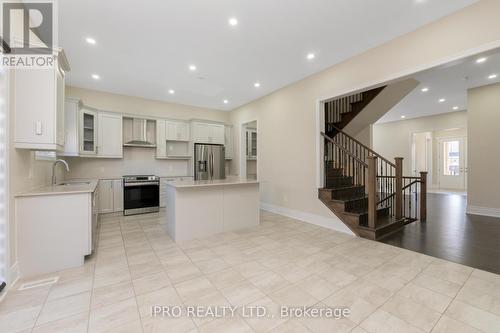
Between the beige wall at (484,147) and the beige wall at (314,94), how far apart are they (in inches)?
159

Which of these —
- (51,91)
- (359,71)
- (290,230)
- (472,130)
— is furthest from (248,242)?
(472,130)

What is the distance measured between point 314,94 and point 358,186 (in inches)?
87.2

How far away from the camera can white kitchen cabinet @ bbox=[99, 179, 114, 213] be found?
4.90 metres

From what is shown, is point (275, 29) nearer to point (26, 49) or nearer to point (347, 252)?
point (26, 49)

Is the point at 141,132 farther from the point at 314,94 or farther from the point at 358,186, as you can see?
the point at 358,186

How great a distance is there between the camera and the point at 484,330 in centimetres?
149

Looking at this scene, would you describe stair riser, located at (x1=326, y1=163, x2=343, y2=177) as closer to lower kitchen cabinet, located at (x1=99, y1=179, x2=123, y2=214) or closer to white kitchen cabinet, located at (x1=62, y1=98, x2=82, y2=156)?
lower kitchen cabinet, located at (x1=99, y1=179, x2=123, y2=214)

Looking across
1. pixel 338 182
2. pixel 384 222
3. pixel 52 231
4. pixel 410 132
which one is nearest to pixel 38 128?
pixel 52 231

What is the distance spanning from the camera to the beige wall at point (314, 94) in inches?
91.8

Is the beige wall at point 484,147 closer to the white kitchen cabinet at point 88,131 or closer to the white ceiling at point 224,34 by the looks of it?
the white ceiling at point 224,34

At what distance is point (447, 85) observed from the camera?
489 cm

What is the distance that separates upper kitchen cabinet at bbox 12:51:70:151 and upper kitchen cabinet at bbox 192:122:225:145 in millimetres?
3712

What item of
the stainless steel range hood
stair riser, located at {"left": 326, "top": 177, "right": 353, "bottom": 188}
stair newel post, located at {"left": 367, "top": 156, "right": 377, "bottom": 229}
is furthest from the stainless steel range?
stair newel post, located at {"left": 367, "top": 156, "right": 377, "bottom": 229}

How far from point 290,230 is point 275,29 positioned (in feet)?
10.5
